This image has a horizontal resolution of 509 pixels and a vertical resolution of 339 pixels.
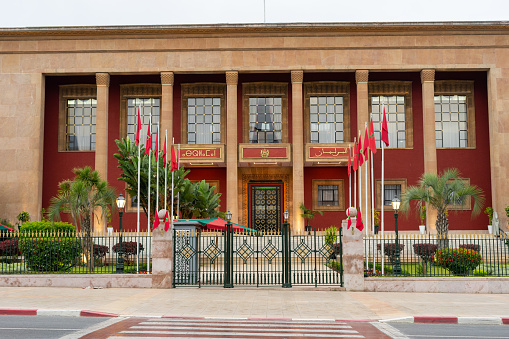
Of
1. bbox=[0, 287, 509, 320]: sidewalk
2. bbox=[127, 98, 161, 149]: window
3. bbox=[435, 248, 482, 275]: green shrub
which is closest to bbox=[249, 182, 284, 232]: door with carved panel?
bbox=[127, 98, 161, 149]: window

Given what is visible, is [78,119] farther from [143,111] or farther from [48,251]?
[48,251]

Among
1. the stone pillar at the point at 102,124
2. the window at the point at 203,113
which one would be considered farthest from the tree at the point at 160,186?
the window at the point at 203,113

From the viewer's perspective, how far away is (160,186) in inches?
1164

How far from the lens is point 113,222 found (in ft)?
123

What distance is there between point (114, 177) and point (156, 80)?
7097 millimetres

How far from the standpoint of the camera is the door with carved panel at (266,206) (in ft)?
127

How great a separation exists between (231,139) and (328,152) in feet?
20.2

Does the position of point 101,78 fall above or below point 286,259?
above

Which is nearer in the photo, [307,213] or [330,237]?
[330,237]

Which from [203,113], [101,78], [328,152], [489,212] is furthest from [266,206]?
[489,212]

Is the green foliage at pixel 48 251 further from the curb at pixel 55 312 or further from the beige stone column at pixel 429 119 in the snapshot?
the beige stone column at pixel 429 119

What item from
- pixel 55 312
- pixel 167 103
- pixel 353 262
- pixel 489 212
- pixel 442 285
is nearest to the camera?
pixel 55 312

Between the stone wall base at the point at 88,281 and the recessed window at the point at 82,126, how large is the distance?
69.0 ft

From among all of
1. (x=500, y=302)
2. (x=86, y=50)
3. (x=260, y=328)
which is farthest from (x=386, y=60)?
(x=260, y=328)
